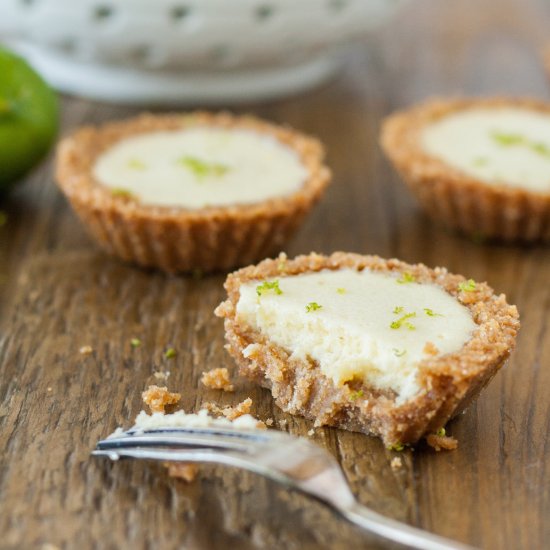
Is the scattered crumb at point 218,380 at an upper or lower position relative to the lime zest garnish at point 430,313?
lower

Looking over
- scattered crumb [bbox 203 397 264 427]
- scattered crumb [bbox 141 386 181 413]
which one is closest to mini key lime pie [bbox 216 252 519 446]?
scattered crumb [bbox 203 397 264 427]

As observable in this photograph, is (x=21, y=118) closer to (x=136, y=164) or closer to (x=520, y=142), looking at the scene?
(x=136, y=164)

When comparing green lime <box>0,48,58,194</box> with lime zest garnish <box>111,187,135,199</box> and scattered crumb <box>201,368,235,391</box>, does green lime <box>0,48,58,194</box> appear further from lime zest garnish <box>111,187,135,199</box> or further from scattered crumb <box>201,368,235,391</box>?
scattered crumb <box>201,368,235,391</box>

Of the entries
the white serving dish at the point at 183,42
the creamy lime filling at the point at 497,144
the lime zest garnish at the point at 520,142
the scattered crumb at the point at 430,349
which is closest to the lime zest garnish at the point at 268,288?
the scattered crumb at the point at 430,349

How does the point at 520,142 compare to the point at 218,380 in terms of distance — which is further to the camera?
the point at 520,142

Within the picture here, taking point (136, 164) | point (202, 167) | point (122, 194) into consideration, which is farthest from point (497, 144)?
point (122, 194)

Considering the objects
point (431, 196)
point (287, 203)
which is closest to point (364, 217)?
point (431, 196)

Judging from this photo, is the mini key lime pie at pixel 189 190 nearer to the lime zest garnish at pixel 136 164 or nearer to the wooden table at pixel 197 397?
the lime zest garnish at pixel 136 164
